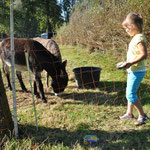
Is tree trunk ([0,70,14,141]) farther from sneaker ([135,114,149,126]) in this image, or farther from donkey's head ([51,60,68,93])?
sneaker ([135,114,149,126])

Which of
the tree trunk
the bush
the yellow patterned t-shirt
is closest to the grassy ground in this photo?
the tree trunk

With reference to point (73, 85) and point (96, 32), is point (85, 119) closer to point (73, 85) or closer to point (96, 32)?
point (73, 85)

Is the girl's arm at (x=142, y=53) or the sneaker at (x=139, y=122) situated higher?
the girl's arm at (x=142, y=53)

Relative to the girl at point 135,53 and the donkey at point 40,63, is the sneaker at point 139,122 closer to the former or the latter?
the girl at point 135,53

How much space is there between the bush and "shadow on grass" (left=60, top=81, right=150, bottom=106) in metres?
2.11

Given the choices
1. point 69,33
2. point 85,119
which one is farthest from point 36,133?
point 69,33

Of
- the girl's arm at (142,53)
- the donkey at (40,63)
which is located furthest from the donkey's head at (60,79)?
the girl's arm at (142,53)

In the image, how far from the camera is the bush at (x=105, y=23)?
16.9 ft

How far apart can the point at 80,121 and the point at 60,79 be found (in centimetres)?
142

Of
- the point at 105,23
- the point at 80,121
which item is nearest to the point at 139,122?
the point at 80,121

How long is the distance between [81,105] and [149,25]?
11.8 feet

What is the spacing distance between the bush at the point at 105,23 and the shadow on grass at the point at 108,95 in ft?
6.91

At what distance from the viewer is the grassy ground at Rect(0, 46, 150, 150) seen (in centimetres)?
216

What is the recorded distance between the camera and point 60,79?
154 inches
